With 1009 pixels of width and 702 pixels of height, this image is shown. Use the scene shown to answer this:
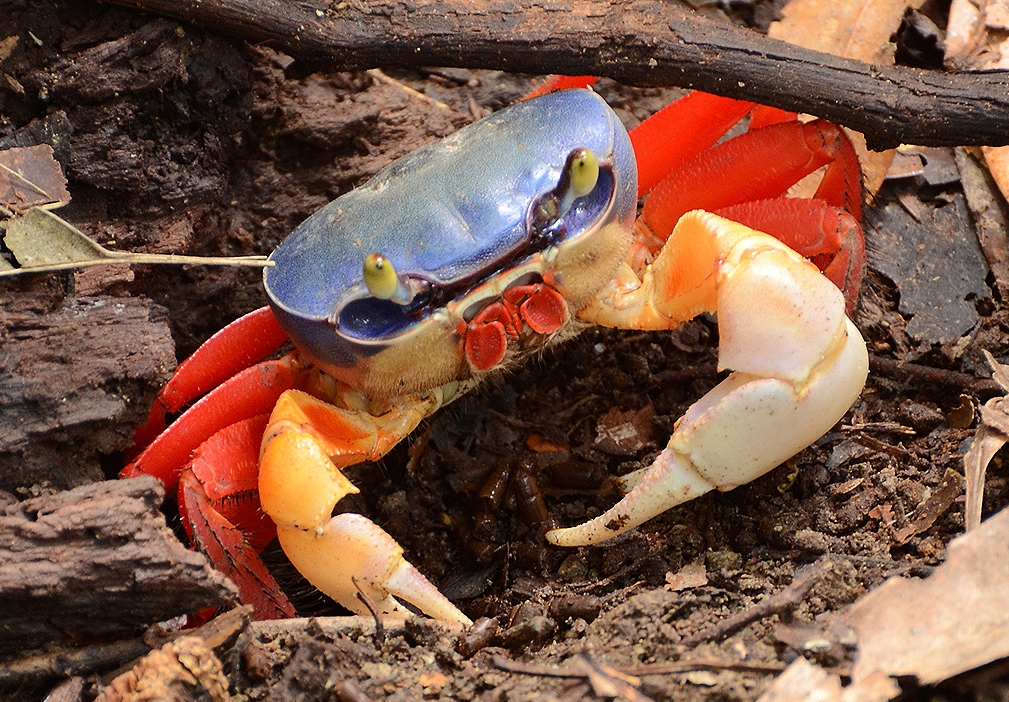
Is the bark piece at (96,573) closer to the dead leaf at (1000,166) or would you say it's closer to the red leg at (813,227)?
the red leg at (813,227)

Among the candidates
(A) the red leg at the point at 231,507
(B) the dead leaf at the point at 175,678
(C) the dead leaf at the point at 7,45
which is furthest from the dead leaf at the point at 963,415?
(C) the dead leaf at the point at 7,45

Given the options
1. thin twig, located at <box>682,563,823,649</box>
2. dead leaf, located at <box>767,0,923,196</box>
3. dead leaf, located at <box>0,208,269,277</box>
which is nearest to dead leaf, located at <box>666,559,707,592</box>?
thin twig, located at <box>682,563,823,649</box>

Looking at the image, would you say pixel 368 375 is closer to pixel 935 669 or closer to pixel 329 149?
pixel 329 149

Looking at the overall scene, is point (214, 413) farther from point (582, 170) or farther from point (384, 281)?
point (582, 170)

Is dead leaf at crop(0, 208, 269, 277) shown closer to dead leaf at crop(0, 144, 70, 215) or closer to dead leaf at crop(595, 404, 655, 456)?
dead leaf at crop(0, 144, 70, 215)

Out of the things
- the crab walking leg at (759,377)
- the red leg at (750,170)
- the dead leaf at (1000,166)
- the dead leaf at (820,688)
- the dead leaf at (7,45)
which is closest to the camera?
the dead leaf at (820,688)

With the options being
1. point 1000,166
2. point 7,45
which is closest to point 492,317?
point 7,45
